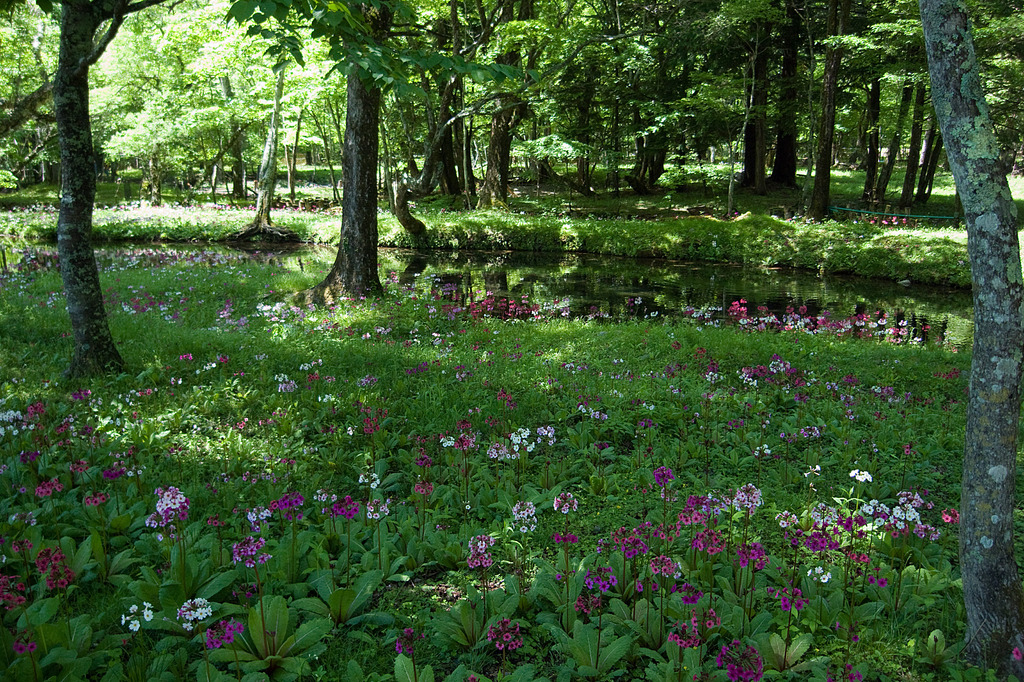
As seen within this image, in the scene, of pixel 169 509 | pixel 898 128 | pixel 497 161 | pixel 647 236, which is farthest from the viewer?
pixel 497 161

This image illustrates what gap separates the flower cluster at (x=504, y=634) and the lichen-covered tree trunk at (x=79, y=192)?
5.48 m

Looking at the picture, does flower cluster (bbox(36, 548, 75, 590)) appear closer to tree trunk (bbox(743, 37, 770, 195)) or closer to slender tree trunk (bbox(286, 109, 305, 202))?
tree trunk (bbox(743, 37, 770, 195))

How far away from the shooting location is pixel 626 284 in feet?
54.9

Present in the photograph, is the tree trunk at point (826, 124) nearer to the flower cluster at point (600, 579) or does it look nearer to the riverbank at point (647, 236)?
the riverbank at point (647, 236)

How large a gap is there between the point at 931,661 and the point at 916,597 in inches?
17.1

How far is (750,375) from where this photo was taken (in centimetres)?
690

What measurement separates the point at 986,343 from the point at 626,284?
14.2 meters

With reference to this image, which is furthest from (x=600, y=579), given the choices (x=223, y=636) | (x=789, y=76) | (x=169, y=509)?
(x=789, y=76)

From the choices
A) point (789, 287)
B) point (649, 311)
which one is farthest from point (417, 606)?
point (789, 287)

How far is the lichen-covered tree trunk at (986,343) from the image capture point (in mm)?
2578

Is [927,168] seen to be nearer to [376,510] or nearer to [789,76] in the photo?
[789,76]

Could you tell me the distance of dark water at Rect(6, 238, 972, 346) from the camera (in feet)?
42.8

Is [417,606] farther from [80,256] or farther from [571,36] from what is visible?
[571,36]

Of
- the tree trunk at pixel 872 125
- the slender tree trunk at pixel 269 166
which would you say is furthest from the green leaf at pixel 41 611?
the tree trunk at pixel 872 125
